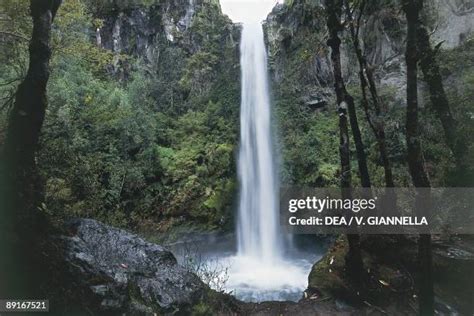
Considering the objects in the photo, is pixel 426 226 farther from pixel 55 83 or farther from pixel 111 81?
pixel 111 81

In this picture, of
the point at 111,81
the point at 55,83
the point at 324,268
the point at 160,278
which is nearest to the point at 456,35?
the point at 324,268

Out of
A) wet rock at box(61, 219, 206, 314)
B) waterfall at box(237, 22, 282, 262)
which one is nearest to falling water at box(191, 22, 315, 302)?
waterfall at box(237, 22, 282, 262)

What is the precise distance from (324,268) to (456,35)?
32.6ft

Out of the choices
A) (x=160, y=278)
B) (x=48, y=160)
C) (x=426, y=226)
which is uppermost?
(x=48, y=160)

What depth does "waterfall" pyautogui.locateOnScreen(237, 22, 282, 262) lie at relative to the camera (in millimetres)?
12008

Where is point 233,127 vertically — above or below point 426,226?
above

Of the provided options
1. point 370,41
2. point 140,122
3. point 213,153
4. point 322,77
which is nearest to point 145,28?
point 140,122

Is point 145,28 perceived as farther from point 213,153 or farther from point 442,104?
point 442,104

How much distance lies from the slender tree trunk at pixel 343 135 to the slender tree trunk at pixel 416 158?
100 centimetres

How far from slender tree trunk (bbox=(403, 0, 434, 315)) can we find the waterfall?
7.51m

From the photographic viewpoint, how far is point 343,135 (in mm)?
4832

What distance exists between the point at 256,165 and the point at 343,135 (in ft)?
29.3

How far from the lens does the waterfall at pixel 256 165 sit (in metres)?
12.0

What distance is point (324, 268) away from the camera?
17.8ft
